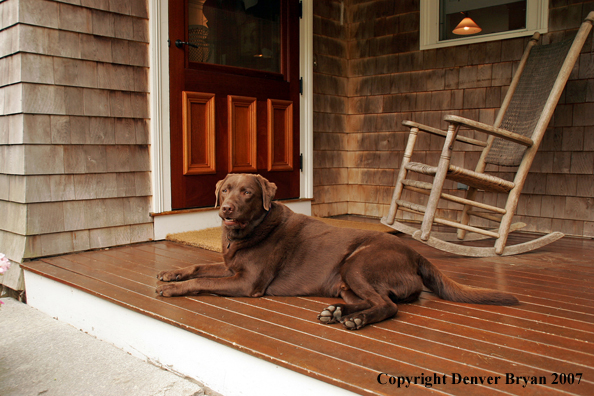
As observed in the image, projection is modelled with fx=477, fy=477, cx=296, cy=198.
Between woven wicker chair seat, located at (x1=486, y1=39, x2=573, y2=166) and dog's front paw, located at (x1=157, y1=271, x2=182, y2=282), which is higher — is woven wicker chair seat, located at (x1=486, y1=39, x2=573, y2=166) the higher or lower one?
the higher one

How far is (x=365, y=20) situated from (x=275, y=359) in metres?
3.94

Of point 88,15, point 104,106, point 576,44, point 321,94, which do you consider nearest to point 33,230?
point 104,106

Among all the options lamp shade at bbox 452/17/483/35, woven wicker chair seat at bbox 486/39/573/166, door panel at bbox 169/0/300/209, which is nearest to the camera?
woven wicker chair seat at bbox 486/39/573/166

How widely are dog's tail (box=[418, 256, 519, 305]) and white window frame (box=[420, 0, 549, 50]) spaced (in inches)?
101

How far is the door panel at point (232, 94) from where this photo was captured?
338 centimetres

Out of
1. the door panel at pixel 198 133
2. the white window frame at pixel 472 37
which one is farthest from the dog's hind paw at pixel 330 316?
the white window frame at pixel 472 37

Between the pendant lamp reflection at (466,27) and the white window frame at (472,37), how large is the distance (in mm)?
57

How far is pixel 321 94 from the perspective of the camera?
4.49m

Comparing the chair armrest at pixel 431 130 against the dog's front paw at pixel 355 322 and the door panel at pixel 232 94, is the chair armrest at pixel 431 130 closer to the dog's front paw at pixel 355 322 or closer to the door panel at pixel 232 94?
the door panel at pixel 232 94

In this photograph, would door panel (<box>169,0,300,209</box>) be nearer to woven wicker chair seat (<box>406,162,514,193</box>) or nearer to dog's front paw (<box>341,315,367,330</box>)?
woven wicker chair seat (<box>406,162,514,193</box>)

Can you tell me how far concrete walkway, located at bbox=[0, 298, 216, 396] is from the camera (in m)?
1.68

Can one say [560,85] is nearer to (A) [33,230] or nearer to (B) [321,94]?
(B) [321,94]

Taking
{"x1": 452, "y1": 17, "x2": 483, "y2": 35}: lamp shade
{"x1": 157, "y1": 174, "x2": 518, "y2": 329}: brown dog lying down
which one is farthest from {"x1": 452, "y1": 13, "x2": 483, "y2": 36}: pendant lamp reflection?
{"x1": 157, "y1": 174, "x2": 518, "y2": 329}: brown dog lying down

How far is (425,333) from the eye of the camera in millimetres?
1595
